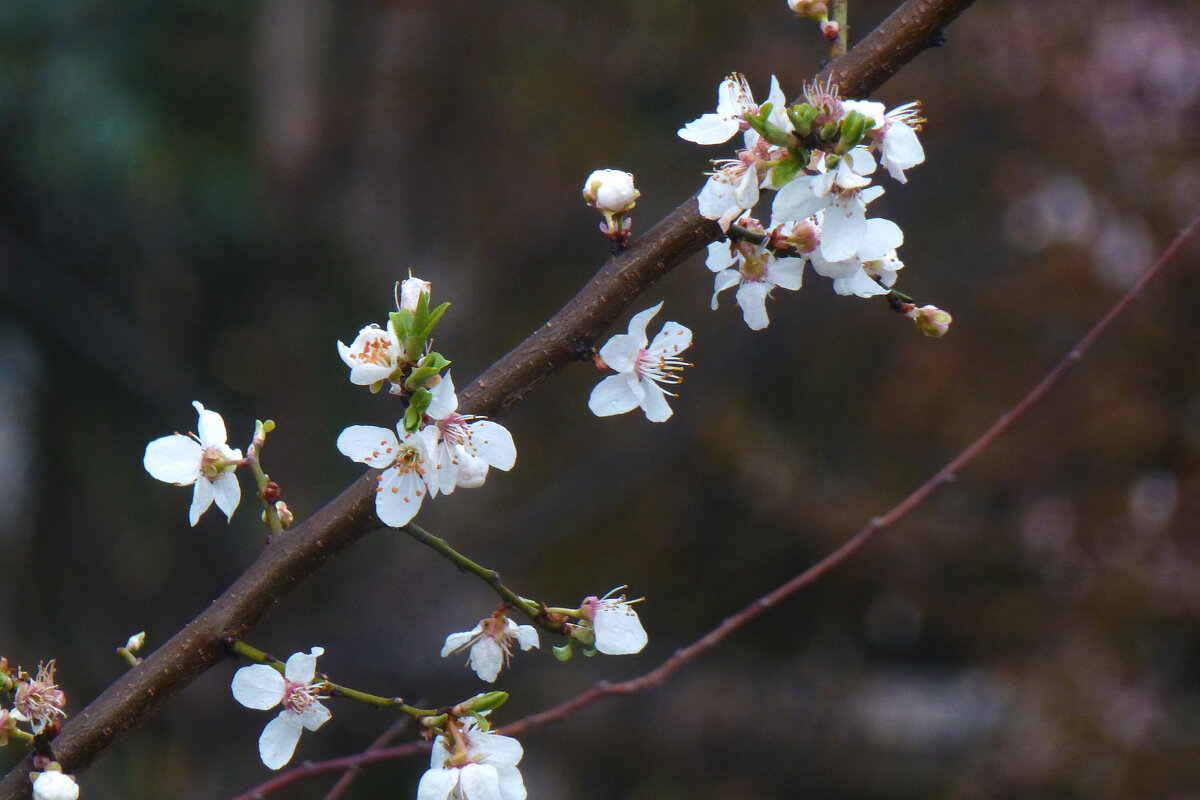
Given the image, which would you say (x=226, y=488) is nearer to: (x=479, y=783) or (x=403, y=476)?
(x=403, y=476)

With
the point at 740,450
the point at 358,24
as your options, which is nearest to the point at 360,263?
the point at 358,24

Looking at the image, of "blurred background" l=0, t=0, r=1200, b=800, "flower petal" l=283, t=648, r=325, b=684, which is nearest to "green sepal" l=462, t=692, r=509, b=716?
"flower petal" l=283, t=648, r=325, b=684

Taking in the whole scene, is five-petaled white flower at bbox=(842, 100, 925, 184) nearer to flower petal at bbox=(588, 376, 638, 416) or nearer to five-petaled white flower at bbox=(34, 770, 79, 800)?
flower petal at bbox=(588, 376, 638, 416)

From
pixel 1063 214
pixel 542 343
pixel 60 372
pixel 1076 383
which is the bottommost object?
pixel 542 343

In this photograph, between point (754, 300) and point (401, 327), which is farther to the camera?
point (754, 300)

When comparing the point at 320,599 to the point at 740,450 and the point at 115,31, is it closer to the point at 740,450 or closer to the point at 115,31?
the point at 740,450

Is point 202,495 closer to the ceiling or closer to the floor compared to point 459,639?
closer to the ceiling

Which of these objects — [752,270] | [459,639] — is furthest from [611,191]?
[459,639]

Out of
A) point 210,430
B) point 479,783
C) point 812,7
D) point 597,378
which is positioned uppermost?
point 597,378
